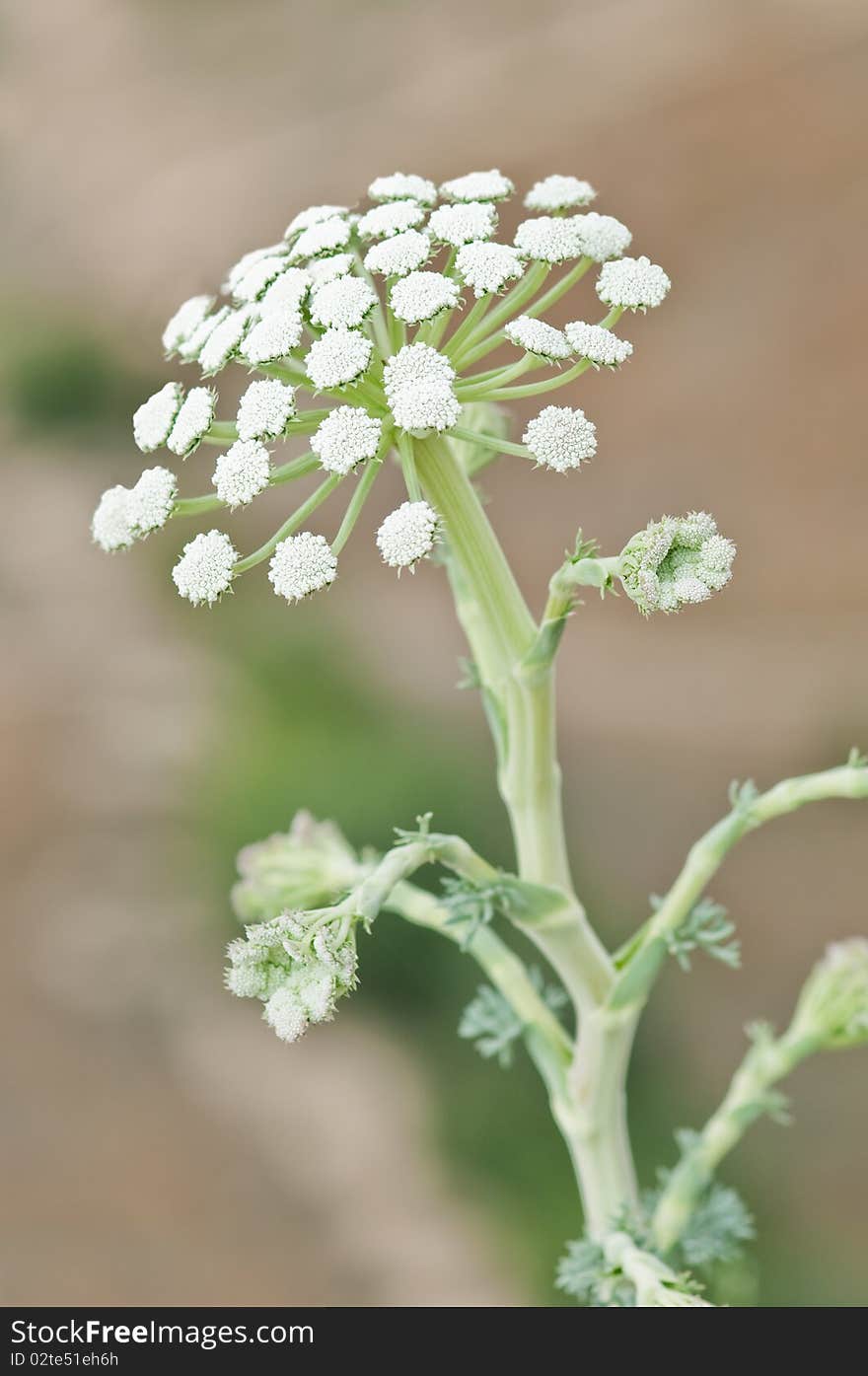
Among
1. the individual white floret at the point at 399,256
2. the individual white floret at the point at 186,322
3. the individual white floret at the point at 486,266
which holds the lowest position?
the individual white floret at the point at 486,266

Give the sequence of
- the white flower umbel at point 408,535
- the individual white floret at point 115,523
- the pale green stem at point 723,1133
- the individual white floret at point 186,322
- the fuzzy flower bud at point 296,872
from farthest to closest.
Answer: the fuzzy flower bud at point 296,872 → the pale green stem at point 723,1133 → the individual white floret at point 186,322 → the individual white floret at point 115,523 → the white flower umbel at point 408,535

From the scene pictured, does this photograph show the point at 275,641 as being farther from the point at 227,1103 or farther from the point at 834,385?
the point at 834,385

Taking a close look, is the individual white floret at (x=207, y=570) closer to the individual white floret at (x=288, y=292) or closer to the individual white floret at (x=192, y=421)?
the individual white floret at (x=192, y=421)

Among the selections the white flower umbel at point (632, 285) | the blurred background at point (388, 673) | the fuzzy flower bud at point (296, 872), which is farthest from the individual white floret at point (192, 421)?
the blurred background at point (388, 673)

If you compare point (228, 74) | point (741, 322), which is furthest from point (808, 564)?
point (228, 74)

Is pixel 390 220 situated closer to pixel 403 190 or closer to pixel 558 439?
pixel 403 190

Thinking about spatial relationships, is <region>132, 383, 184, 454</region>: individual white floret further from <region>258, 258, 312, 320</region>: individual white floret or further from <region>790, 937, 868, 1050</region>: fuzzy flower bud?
<region>790, 937, 868, 1050</region>: fuzzy flower bud

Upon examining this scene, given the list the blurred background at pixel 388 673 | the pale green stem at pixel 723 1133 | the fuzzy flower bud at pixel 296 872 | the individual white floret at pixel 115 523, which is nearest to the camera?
the individual white floret at pixel 115 523

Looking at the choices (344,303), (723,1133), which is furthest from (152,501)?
(723,1133)
